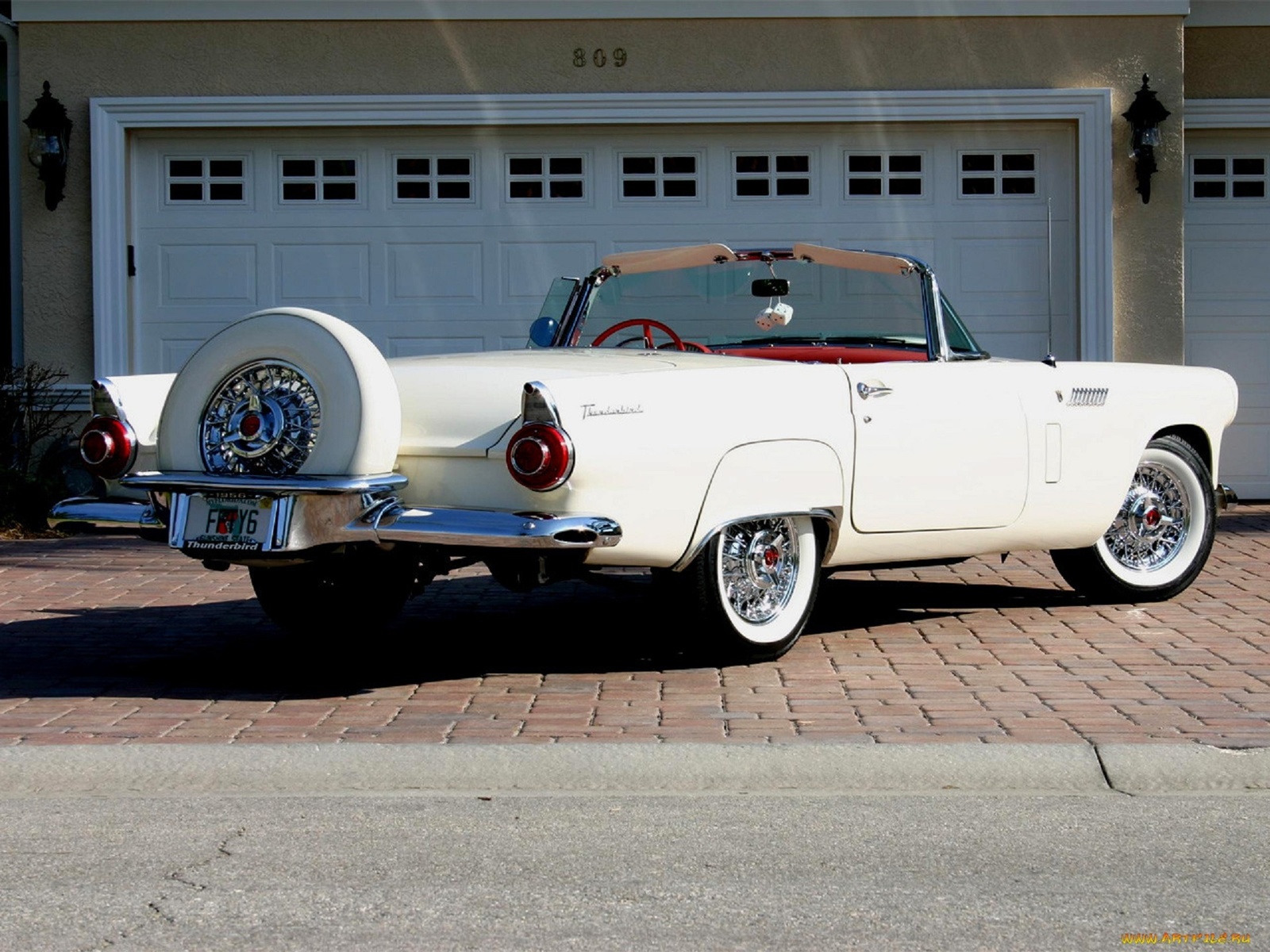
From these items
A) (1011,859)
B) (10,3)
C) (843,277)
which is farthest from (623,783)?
(10,3)

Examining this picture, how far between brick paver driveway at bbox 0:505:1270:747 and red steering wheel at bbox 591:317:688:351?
1.04 m

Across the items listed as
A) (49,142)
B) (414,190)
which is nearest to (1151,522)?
(414,190)

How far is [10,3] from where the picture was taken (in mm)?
12711

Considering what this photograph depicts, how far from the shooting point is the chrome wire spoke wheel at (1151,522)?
7.94 m

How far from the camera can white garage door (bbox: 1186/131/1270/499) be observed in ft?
43.2

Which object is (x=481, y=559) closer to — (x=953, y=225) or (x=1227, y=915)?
(x=1227, y=915)

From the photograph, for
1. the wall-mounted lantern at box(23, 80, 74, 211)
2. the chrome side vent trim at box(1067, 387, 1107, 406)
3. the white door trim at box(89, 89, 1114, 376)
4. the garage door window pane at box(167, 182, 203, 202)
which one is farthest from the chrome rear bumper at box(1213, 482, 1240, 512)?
the wall-mounted lantern at box(23, 80, 74, 211)

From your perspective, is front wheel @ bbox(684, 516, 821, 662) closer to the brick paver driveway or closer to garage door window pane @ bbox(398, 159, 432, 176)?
the brick paver driveway

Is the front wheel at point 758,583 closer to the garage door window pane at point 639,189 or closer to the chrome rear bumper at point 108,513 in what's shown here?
the chrome rear bumper at point 108,513

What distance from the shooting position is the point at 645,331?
24.5 feet

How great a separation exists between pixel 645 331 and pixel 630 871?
3666mm

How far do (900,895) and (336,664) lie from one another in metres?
3.28

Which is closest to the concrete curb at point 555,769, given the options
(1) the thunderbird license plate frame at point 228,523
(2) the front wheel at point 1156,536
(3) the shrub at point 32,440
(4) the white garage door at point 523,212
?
(1) the thunderbird license plate frame at point 228,523

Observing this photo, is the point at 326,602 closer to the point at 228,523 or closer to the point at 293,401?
the point at 228,523
